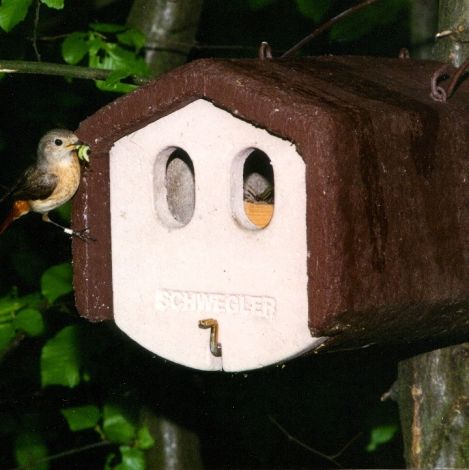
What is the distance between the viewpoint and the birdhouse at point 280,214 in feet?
7.64

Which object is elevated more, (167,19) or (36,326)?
(167,19)

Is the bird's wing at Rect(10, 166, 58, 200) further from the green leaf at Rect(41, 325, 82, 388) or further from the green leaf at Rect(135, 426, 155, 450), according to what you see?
the green leaf at Rect(135, 426, 155, 450)

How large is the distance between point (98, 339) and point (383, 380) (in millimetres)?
1641

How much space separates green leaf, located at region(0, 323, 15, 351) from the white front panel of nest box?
47.3 inches

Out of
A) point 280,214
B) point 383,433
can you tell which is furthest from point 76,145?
point 383,433

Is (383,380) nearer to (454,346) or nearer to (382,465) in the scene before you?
(382,465)

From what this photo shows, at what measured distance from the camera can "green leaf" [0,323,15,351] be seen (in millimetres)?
3984

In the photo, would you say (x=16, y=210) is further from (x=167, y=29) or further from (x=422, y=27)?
(x=422, y=27)

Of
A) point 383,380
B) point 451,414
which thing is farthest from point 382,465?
point 451,414

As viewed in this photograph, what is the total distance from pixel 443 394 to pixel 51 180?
128cm

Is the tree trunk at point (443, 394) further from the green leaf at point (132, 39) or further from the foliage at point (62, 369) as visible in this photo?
the foliage at point (62, 369)

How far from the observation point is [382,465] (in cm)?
541

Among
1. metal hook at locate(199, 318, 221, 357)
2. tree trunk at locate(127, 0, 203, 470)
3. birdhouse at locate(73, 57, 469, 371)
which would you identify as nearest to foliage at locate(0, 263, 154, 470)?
tree trunk at locate(127, 0, 203, 470)

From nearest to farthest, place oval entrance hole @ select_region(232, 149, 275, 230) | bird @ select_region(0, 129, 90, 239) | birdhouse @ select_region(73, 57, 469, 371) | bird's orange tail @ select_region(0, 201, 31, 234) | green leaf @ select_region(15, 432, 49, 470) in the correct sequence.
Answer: birdhouse @ select_region(73, 57, 469, 371)
oval entrance hole @ select_region(232, 149, 275, 230)
bird @ select_region(0, 129, 90, 239)
bird's orange tail @ select_region(0, 201, 31, 234)
green leaf @ select_region(15, 432, 49, 470)
